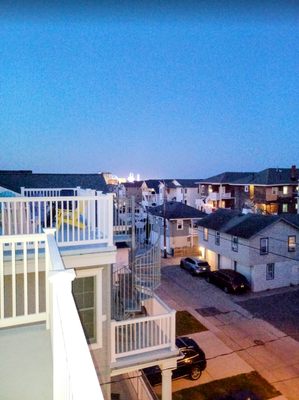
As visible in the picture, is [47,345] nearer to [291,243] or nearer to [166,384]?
[166,384]

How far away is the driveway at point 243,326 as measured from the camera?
10175 mm

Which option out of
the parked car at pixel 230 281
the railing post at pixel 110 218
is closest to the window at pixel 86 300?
the railing post at pixel 110 218

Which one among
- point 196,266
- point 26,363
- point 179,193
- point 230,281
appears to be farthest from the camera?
point 179,193

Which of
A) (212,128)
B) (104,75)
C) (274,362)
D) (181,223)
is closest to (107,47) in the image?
(104,75)

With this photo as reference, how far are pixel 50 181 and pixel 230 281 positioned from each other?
569 inches

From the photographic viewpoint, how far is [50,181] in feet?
69.4

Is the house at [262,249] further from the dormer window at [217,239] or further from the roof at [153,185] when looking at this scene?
the roof at [153,185]

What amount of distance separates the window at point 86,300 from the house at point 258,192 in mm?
26360

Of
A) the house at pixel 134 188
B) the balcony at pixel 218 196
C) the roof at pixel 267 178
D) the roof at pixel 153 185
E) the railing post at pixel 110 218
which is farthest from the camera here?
the house at pixel 134 188

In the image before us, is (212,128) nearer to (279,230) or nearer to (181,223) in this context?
(181,223)

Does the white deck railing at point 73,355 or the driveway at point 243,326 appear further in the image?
the driveway at point 243,326

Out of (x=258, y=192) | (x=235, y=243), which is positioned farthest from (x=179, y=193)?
(x=235, y=243)

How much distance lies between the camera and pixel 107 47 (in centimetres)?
2102

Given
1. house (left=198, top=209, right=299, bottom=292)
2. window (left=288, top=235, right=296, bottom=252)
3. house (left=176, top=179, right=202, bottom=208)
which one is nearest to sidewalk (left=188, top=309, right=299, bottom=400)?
house (left=198, top=209, right=299, bottom=292)
